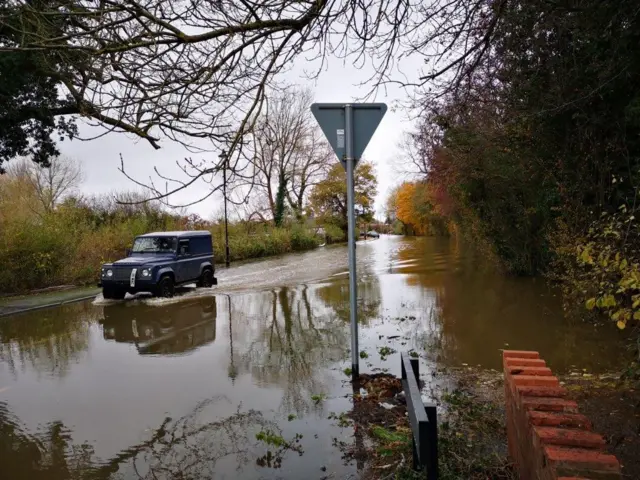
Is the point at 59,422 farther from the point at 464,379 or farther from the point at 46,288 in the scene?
the point at 46,288

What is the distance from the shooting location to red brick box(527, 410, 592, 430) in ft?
7.73

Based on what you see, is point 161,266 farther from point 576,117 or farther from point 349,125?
point 576,117

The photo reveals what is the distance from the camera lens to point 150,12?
4.03 meters

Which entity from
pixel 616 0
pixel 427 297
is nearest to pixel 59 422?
pixel 616 0

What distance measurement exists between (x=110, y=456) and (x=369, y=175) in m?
53.6

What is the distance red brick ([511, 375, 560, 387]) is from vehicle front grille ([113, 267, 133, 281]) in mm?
12011

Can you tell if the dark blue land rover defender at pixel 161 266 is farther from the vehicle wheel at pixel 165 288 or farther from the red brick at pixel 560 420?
the red brick at pixel 560 420

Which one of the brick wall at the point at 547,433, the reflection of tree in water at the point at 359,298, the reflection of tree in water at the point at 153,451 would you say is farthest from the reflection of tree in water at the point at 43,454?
the reflection of tree in water at the point at 359,298

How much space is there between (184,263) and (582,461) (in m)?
13.6

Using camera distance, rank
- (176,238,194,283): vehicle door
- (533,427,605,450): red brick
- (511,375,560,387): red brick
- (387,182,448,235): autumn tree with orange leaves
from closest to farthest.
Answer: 1. (533,427,605,450): red brick
2. (511,375,560,387): red brick
3. (176,238,194,283): vehicle door
4. (387,182,448,235): autumn tree with orange leaves

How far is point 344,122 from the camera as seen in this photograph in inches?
208

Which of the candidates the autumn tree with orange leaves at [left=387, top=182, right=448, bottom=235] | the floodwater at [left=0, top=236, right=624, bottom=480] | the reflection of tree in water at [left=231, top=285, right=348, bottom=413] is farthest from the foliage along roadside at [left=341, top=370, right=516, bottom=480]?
the autumn tree with orange leaves at [left=387, top=182, right=448, bottom=235]

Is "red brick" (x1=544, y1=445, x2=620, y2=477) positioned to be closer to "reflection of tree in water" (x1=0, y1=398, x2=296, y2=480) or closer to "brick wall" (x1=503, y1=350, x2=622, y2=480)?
"brick wall" (x1=503, y1=350, x2=622, y2=480)

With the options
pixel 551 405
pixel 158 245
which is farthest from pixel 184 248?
pixel 551 405
